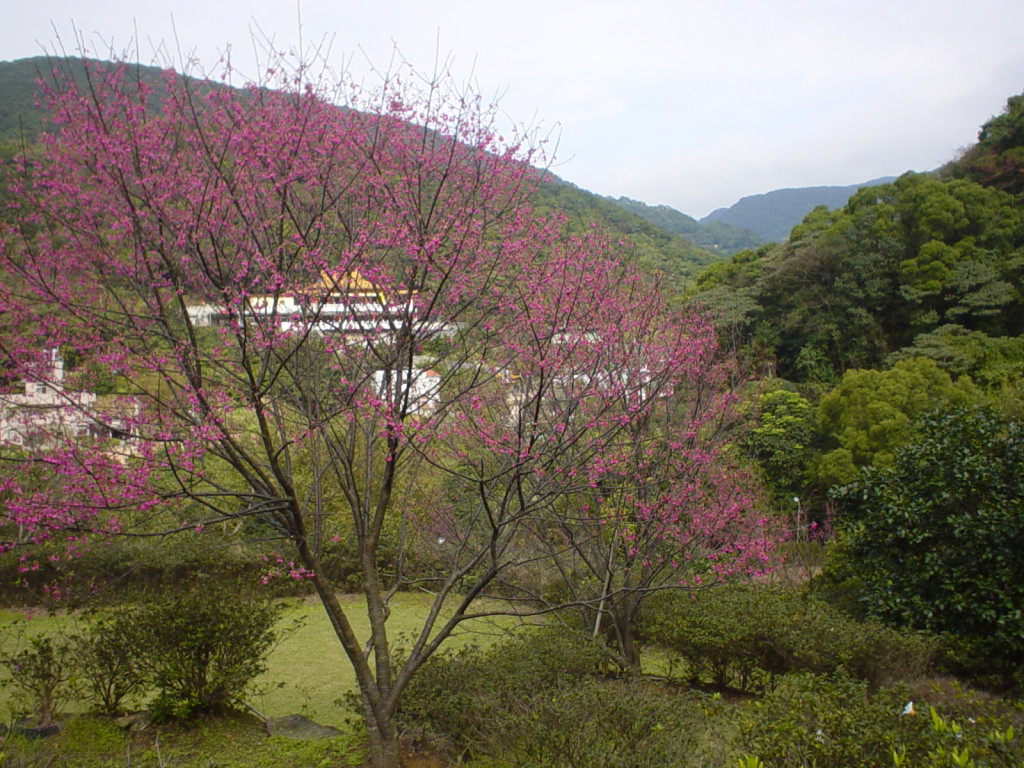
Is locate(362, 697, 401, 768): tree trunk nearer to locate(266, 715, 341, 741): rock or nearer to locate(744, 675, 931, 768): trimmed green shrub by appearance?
locate(266, 715, 341, 741): rock

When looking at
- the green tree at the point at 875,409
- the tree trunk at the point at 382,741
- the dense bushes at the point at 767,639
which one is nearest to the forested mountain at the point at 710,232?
the green tree at the point at 875,409

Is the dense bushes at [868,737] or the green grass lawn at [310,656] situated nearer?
the dense bushes at [868,737]

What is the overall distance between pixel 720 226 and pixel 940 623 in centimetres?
5901

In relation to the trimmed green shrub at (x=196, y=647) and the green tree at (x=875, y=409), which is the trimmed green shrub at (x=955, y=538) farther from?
the green tree at (x=875, y=409)

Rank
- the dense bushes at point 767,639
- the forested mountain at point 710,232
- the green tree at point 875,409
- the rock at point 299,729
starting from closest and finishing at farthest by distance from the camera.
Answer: the rock at point 299,729, the dense bushes at point 767,639, the green tree at point 875,409, the forested mountain at point 710,232

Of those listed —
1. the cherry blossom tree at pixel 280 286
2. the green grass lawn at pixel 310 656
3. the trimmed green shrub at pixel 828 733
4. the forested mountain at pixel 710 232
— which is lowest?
the green grass lawn at pixel 310 656

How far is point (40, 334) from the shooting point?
350 cm

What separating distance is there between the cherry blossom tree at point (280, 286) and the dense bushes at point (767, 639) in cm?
262

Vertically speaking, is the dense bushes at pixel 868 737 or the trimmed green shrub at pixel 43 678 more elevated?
the dense bushes at pixel 868 737

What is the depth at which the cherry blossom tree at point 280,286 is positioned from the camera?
133 inches

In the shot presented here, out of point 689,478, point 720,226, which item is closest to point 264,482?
point 689,478

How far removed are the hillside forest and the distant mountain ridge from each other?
88.1 m

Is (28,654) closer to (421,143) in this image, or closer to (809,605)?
(421,143)

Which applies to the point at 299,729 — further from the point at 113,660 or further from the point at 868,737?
the point at 868,737
